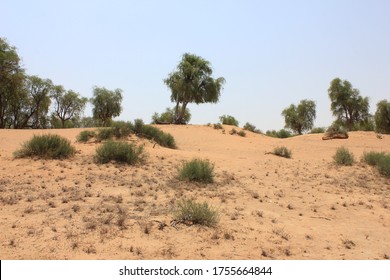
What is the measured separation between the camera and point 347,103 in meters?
44.3

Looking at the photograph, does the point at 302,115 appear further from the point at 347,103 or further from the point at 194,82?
the point at 194,82

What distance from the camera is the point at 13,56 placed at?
29.8 metres

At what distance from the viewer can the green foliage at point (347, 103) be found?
44312 millimetres

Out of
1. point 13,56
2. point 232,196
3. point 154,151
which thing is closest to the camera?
point 232,196

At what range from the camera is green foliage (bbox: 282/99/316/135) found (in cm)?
5175

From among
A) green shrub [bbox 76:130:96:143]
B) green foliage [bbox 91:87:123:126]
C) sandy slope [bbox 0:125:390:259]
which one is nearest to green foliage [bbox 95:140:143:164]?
sandy slope [bbox 0:125:390:259]

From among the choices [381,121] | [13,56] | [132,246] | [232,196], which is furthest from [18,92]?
[381,121]

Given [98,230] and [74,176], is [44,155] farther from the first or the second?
[98,230]

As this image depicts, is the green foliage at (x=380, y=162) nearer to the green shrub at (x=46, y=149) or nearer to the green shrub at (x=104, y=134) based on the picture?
the green shrub at (x=46, y=149)

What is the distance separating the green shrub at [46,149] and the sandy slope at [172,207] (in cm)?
46

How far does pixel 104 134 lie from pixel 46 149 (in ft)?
16.9

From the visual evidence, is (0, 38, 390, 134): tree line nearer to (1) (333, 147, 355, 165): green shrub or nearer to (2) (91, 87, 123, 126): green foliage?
(2) (91, 87, 123, 126): green foliage
